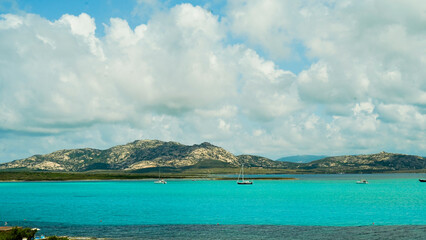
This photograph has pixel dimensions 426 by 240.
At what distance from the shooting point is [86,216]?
350ft

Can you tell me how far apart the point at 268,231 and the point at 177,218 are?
33.3 metres

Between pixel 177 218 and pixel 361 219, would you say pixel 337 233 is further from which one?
pixel 177 218

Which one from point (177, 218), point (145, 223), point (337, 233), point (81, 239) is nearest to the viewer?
point (81, 239)

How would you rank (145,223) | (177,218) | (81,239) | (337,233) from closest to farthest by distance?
1. (81,239)
2. (337,233)
3. (145,223)
4. (177,218)

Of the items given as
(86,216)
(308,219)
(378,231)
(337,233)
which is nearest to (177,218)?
(86,216)

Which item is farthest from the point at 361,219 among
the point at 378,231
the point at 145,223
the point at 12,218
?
the point at 12,218

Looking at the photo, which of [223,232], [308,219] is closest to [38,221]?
[223,232]

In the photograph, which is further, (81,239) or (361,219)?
(361,219)

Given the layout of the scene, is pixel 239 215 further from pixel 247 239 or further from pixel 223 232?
pixel 247 239

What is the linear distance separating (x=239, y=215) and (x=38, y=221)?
5563 cm

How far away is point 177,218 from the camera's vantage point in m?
103

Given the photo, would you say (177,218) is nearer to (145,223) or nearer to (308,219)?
(145,223)

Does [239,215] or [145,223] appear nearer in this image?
[145,223]

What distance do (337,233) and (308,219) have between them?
75.7ft
